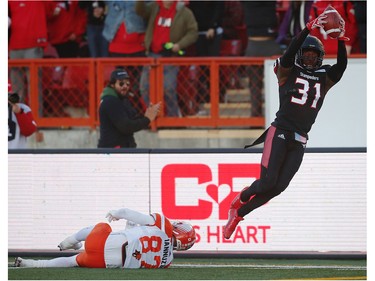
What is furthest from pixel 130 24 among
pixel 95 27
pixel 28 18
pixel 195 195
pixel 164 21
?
pixel 195 195

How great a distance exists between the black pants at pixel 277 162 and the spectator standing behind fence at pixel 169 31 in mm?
5452

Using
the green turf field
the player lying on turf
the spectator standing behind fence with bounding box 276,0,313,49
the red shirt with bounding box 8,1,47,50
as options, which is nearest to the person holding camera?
the red shirt with bounding box 8,1,47,50

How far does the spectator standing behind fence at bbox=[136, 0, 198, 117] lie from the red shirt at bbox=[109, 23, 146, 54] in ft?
1.07

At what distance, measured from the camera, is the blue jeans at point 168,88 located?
17.6m

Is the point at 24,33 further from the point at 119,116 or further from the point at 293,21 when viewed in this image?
the point at 293,21

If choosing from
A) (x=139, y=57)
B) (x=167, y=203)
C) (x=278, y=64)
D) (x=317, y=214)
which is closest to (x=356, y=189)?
→ (x=317, y=214)

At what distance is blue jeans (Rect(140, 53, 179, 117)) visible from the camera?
57.7 ft

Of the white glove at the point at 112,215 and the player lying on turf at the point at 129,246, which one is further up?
the white glove at the point at 112,215

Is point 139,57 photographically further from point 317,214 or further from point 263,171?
point 263,171

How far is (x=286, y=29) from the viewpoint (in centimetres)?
1758

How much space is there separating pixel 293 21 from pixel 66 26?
10.9 feet

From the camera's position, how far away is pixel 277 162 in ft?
39.9

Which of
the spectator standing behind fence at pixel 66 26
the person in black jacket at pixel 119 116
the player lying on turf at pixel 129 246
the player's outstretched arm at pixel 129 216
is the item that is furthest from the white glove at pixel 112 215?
the spectator standing behind fence at pixel 66 26

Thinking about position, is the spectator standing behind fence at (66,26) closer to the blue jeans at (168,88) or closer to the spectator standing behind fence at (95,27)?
the spectator standing behind fence at (95,27)
